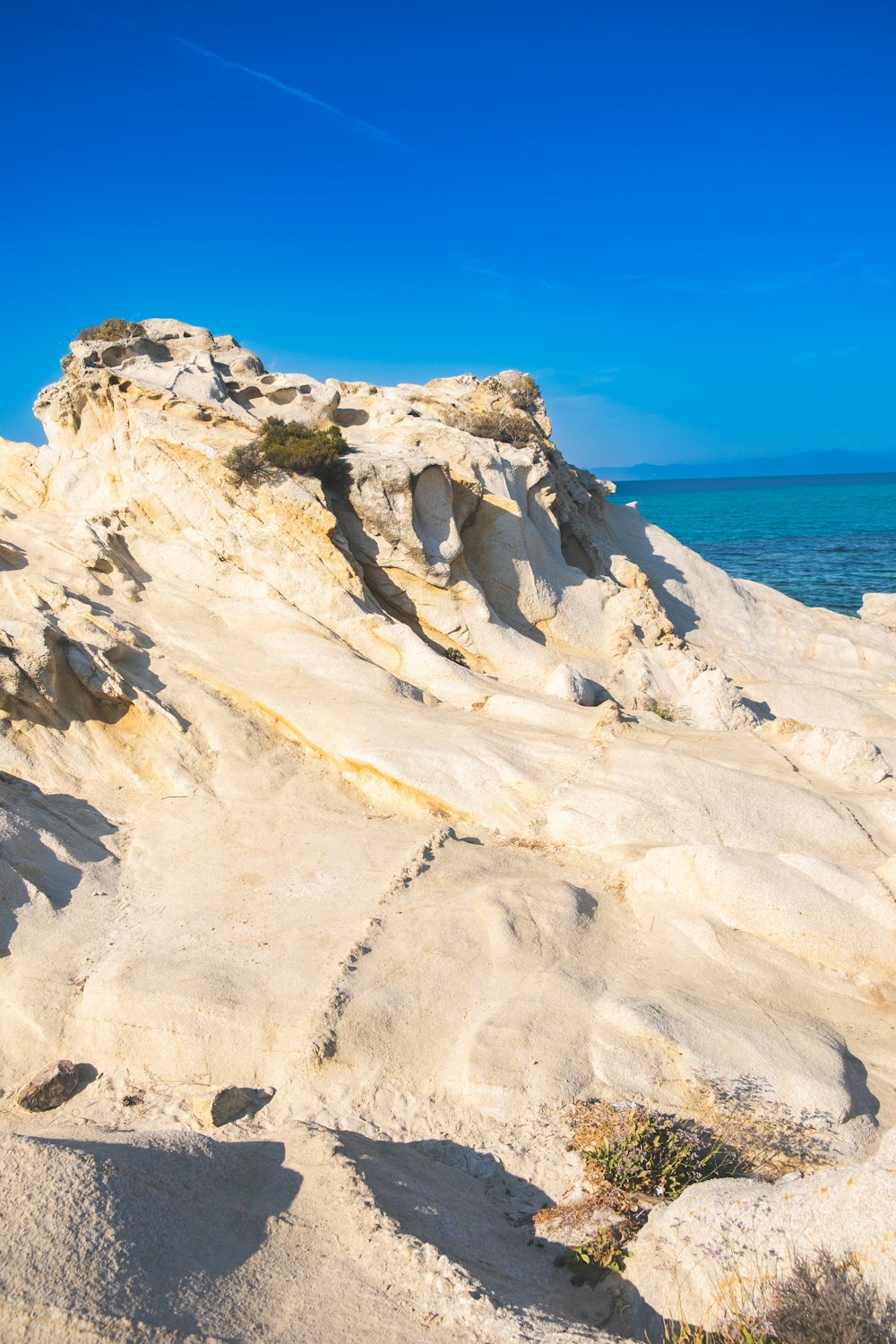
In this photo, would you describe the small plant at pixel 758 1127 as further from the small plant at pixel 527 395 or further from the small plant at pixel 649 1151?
the small plant at pixel 527 395

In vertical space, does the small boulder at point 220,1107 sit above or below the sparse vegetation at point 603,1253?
above

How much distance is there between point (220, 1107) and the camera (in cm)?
770

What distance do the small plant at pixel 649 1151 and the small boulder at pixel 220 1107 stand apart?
322 centimetres

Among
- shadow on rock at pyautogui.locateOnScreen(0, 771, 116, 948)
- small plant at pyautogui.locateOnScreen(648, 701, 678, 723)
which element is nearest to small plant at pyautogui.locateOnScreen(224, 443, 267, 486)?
shadow on rock at pyautogui.locateOnScreen(0, 771, 116, 948)

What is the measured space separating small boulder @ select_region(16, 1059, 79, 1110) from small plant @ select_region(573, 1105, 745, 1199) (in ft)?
16.5

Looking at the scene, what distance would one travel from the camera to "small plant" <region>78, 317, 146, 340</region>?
81.9 ft

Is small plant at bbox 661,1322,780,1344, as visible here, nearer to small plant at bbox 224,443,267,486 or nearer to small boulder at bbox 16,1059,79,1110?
small boulder at bbox 16,1059,79,1110

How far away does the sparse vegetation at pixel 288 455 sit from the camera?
16.7 m

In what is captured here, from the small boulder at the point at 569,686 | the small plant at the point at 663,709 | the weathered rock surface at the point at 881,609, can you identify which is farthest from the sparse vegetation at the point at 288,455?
the weathered rock surface at the point at 881,609

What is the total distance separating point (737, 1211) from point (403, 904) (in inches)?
211

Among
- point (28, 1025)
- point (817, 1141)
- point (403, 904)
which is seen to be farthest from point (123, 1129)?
point (817, 1141)

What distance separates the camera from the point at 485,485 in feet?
→ 65.5

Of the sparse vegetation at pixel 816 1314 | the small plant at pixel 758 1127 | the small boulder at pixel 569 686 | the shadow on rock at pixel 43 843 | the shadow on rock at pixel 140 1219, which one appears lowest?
the small plant at pixel 758 1127

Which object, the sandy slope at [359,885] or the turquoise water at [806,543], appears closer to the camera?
the sandy slope at [359,885]
